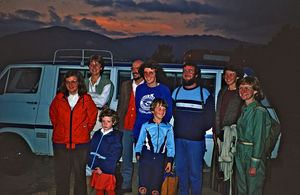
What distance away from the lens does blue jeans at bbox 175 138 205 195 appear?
343 centimetres

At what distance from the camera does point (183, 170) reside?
3494 millimetres

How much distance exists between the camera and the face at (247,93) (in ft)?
10.7

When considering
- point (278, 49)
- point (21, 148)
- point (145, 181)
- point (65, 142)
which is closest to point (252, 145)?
point (145, 181)

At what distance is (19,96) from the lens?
4934 millimetres

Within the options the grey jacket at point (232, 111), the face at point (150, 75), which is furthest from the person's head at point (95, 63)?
the grey jacket at point (232, 111)

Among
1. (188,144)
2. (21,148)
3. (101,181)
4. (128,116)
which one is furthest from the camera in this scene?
(21,148)

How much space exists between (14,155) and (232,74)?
400 cm

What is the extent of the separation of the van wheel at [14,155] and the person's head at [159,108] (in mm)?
2920

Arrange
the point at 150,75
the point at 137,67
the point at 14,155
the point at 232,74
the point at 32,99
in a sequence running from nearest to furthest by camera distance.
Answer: the point at 150,75 < the point at 232,74 < the point at 137,67 < the point at 14,155 < the point at 32,99

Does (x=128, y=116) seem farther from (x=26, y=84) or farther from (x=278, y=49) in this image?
(x=278, y=49)

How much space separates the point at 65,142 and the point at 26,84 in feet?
7.75

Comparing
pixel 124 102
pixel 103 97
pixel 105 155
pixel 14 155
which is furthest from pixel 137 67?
pixel 14 155

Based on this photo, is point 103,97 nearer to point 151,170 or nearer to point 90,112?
point 90,112

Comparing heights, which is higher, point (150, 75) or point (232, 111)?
point (150, 75)
